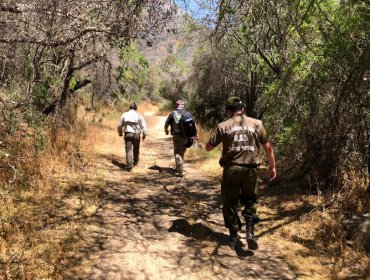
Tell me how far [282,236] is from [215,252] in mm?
1171

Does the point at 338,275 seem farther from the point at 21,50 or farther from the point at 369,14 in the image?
the point at 21,50

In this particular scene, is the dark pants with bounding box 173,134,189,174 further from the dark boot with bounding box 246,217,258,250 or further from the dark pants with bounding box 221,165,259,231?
the dark boot with bounding box 246,217,258,250

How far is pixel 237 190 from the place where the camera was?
5.30 m

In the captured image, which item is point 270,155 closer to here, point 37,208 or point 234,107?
point 234,107

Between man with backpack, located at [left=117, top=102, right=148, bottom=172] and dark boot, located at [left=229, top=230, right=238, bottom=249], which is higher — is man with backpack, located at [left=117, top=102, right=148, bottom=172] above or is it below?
above

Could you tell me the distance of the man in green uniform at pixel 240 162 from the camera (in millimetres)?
5164

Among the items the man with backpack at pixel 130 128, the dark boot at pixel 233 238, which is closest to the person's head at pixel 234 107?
the dark boot at pixel 233 238

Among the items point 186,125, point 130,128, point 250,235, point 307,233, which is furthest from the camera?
point 130,128

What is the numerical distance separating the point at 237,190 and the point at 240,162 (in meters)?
0.41

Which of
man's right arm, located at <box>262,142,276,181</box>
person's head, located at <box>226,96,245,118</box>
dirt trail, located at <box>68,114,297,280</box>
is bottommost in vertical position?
dirt trail, located at <box>68,114,297,280</box>

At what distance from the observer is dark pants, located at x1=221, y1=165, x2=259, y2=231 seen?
5.16 meters

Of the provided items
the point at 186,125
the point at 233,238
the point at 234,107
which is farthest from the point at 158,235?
the point at 186,125

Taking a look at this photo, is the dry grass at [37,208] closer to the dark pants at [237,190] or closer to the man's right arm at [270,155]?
the dark pants at [237,190]

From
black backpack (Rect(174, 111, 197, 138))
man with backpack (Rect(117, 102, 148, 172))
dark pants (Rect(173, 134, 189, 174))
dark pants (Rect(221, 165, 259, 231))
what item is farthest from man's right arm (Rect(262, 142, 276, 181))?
man with backpack (Rect(117, 102, 148, 172))
